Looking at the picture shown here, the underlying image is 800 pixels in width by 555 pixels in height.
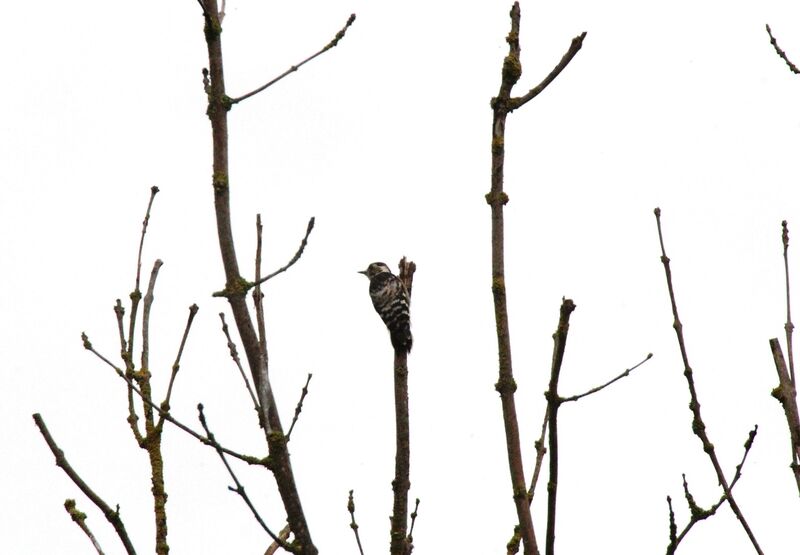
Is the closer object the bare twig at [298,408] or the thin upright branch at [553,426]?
the thin upright branch at [553,426]

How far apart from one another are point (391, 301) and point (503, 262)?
26.0ft

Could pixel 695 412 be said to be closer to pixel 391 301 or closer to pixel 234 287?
pixel 234 287

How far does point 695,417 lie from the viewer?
366cm

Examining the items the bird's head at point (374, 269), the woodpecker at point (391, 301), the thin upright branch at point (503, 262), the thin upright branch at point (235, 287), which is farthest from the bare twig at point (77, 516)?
the bird's head at point (374, 269)

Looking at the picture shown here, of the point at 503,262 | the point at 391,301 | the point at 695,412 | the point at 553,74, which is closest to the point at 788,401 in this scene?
the point at 695,412

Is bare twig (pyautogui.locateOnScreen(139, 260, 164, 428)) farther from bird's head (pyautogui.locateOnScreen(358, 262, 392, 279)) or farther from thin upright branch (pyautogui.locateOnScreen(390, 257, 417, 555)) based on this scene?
bird's head (pyautogui.locateOnScreen(358, 262, 392, 279))

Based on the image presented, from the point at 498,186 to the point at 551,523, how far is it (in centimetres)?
97

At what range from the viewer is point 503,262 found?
132 inches

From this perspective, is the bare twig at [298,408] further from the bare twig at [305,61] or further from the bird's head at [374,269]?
the bird's head at [374,269]

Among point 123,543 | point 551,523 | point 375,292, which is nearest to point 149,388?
point 123,543

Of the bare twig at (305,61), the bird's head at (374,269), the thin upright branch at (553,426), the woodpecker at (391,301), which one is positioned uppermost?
the bird's head at (374,269)

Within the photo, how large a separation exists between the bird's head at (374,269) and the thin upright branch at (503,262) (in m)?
9.97

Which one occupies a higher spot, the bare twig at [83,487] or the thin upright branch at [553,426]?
the bare twig at [83,487]

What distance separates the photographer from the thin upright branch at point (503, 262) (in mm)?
3146
